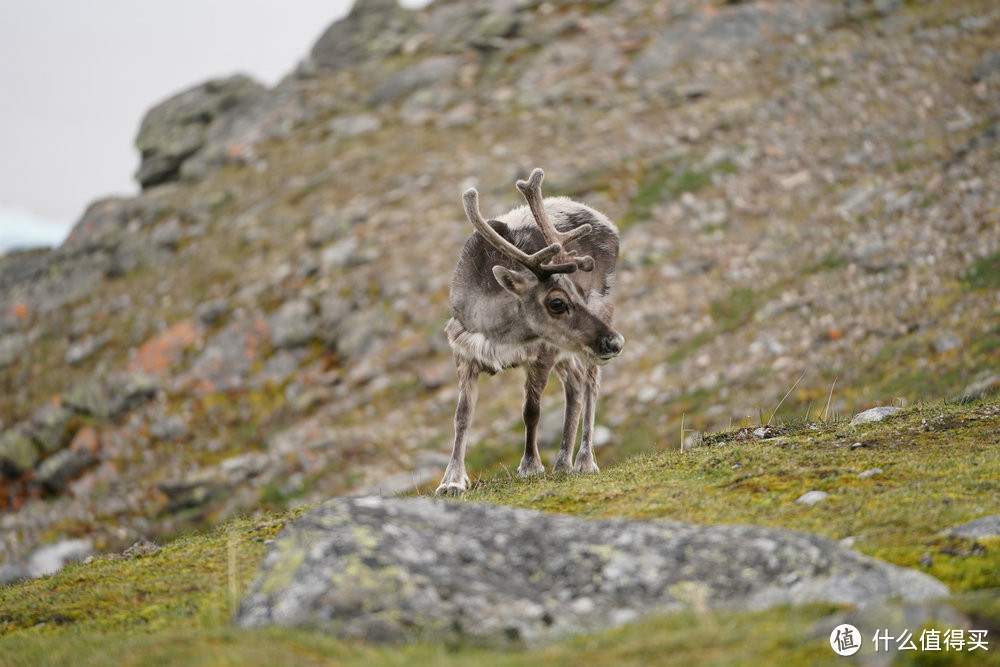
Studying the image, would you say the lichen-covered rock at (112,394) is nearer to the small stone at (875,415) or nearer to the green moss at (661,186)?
the green moss at (661,186)

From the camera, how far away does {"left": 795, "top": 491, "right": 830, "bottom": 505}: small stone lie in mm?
6357

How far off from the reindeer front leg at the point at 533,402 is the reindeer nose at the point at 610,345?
37.7 inches

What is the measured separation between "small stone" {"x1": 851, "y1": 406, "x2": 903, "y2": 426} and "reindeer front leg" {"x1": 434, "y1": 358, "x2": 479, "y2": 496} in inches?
169

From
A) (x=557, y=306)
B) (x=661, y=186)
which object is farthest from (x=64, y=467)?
(x=661, y=186)

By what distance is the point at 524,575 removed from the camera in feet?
16.8

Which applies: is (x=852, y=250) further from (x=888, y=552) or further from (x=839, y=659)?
(x=839, y=659)

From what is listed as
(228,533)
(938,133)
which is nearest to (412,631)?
(228,533)

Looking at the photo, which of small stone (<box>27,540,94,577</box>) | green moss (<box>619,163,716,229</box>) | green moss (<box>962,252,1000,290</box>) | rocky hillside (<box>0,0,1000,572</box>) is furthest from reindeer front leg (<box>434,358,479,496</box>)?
small stone (<box>27,540,94,577</box>)

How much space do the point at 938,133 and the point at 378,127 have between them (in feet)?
55.6

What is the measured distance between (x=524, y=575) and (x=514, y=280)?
17.5 ft

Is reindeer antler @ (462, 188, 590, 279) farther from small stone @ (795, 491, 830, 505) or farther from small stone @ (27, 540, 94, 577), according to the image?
small stone @ (27, 540, 94, 577)

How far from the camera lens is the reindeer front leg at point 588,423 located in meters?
10.7

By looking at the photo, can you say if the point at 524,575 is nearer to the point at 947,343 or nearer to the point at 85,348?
the point at 947,343

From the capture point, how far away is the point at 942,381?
13.5 metres
